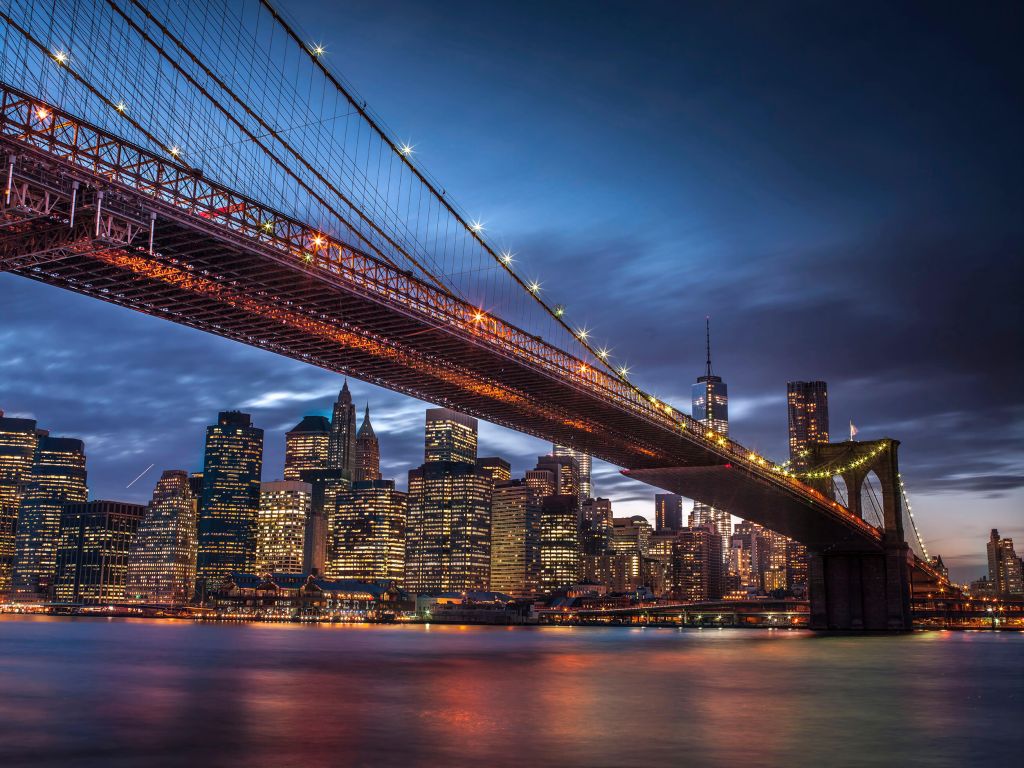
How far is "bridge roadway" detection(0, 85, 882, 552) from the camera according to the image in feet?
86.0

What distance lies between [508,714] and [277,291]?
63.5 feet

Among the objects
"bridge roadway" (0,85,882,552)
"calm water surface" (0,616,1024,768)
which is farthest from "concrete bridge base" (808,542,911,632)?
"calm water surface" (0,616,1024,768)

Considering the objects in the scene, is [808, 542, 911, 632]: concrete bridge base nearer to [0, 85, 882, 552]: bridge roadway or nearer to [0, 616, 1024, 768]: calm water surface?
[0, 85, 882, 552]: bridge roadway

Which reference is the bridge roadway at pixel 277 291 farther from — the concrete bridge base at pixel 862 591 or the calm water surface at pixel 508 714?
the concrete bridge base at pixel 862 591

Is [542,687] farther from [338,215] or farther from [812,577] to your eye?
[812,577]

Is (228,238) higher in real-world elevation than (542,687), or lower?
higher

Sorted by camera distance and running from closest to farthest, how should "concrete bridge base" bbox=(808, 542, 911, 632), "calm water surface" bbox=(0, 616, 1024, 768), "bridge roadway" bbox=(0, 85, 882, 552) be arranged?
"calm water surface" bbox=(0, 616, 1024, 768) < "bridge roadway" bbox=(0, 85, 882, 552) < "concrete bridge base" bbox=(808, 542, 911, 632)

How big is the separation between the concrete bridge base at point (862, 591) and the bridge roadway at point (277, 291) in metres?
27.4

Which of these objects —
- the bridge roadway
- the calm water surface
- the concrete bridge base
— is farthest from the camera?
the concrete bridge base

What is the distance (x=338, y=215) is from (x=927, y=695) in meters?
25.6

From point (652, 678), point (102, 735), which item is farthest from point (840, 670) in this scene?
point (102, 735)

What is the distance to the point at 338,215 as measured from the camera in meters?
38.4

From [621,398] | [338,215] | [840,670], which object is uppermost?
[338,215]

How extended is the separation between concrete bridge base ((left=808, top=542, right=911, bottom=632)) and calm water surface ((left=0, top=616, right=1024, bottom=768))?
4482 cm
